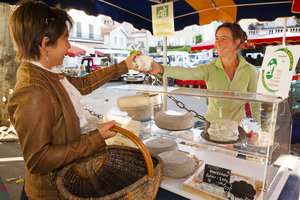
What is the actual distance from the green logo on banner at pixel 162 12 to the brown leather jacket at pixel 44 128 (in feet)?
6.65

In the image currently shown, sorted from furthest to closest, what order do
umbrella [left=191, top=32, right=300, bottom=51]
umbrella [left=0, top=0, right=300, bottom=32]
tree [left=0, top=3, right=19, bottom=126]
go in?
1. umbrella [left=191, top=32, right=300, bottom=51]
2. tree [left=0, top=3, right=19, bottom=126]
3. umbrella [left=0, top=0, right=300, bottom=32]

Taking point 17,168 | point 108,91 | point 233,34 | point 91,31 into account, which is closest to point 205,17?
point 233,34

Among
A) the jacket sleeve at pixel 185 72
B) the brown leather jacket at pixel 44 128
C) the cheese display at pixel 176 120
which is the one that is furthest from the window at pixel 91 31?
the brown leather jacket at pixel 44 128

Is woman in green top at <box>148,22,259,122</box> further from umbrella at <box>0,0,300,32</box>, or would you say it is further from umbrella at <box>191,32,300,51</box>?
umbrella at <box>191,32,300,51</box>

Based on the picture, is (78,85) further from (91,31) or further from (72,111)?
(91,31)

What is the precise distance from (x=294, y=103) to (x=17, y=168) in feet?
16.8

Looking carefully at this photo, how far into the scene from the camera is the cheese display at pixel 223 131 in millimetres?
1362

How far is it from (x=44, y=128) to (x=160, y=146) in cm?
85

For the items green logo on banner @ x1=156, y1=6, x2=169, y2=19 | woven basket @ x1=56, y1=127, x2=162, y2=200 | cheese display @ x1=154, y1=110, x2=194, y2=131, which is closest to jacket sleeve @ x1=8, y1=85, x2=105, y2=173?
woven basket @ x1=56, y1=127, x2=162, y2=200

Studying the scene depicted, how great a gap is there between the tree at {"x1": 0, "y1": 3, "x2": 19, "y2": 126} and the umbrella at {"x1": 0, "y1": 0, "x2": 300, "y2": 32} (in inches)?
118

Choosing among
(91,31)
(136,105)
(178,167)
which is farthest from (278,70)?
(91,31)

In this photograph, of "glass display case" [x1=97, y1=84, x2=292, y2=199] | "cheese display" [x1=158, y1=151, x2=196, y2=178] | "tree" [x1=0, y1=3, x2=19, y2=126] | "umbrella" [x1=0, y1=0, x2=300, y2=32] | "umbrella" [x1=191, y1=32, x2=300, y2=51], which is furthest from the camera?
"umbrella" [x1=191, y1=32, x2=300, y2=51]

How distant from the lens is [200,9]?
3188 mm

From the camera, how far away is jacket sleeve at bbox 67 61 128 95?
165 cm
